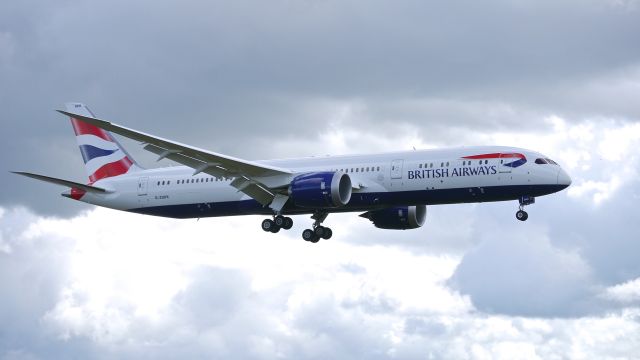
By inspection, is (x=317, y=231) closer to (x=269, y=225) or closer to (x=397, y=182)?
(x=269, y=225)

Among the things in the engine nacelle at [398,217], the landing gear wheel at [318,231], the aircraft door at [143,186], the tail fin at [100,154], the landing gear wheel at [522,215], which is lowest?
the landing gear wheel at [522,215]

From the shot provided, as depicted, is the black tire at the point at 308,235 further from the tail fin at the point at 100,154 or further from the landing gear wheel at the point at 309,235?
Answer: the tail fin at the point at 100,154

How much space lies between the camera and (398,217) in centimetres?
7988

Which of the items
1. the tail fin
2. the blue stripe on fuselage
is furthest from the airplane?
the tail fin

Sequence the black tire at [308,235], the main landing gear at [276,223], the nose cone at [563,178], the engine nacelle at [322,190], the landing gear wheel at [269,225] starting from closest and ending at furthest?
the nose cone at [563,178], the engine nacelle at [322,190], the main landing gear at [276,223], the landing gear wheel at [269,225], the black tire at [308,235]

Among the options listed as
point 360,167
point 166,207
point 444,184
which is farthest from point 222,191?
Result: point 444,184

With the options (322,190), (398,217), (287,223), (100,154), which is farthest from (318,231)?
(100,154)

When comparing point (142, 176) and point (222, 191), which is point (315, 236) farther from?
point (142, 176)

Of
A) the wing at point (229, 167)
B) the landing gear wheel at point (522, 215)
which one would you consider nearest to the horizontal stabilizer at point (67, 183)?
the wing at point (229, 167)

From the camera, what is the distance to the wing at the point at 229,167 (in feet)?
224

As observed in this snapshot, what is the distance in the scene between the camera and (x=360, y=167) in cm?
7225

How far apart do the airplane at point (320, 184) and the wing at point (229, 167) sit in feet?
0.20

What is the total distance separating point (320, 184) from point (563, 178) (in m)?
14.0

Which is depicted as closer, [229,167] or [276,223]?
[229,167]
